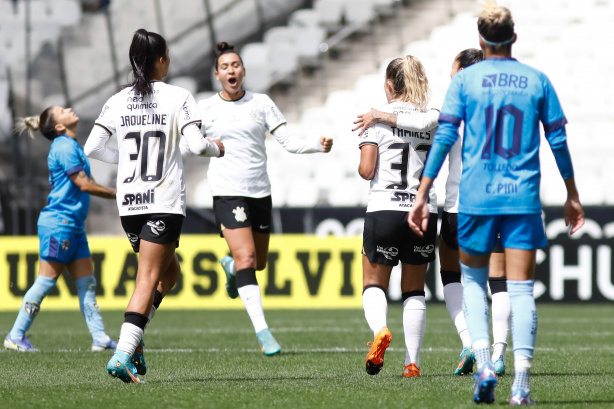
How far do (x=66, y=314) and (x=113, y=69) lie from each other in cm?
661

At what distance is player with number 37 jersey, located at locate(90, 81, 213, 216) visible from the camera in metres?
5.16

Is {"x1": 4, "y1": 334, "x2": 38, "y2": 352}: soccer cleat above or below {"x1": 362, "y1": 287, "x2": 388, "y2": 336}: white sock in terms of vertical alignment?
below

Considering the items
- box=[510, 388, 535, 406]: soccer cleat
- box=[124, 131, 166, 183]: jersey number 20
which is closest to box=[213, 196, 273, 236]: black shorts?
box=[124, 131, 166, 183]: jersey number 20

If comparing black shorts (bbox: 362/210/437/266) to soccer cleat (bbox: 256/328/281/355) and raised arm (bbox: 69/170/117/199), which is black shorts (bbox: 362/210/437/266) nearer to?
soccer cleat (bbox: 256/328/281/355)

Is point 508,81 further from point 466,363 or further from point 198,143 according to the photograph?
point 466,363

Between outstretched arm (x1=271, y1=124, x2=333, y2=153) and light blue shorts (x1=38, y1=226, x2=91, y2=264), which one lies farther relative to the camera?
light blue shorts (x1=38, y1=226, x2=91, y2=264)

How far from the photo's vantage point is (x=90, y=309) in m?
7.72

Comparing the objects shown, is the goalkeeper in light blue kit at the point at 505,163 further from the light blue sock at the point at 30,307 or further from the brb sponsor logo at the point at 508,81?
the light blue sock at the point at 30,307

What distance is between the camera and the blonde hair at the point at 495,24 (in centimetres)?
438

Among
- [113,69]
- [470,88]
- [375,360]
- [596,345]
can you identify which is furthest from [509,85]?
[113,69]

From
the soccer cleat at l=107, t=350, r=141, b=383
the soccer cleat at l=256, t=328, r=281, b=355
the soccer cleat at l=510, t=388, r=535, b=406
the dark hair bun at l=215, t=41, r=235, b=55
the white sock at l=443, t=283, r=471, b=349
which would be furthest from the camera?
the dark hair bun at l=215, t=41, r=235, b=55

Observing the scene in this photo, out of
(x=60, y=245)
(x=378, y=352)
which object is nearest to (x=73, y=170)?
(x=60, y=245)

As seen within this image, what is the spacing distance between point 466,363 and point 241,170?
7.88 feet

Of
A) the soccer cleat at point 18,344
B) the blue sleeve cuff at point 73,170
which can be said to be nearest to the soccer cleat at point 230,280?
the blue sleeve cuff at point 73,170
